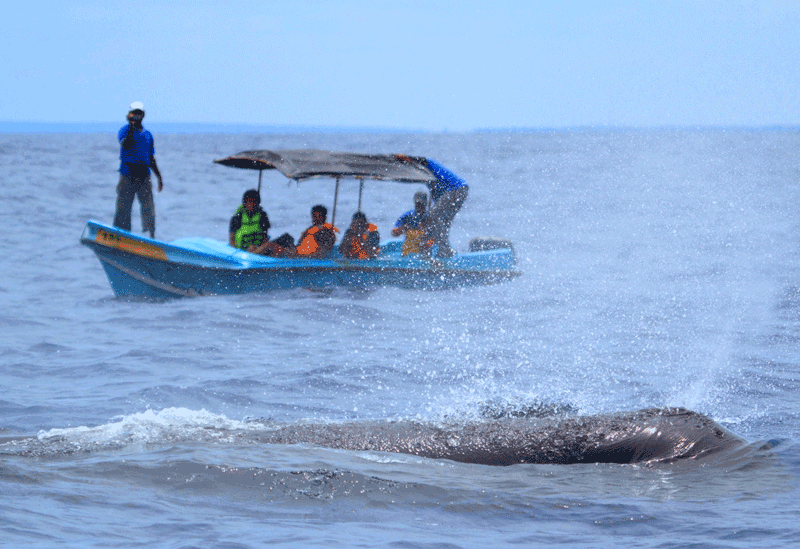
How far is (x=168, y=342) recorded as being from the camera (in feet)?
39.2

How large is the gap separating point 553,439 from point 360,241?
1030 centimetres

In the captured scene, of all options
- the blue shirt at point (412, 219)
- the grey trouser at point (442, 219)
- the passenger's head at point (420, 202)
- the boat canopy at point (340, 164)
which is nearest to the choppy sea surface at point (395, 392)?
the grey trouser at point (442, 219)

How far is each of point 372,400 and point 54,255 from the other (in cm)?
1352

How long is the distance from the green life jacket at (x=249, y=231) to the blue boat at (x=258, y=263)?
54cm

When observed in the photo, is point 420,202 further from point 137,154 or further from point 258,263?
point 137,154

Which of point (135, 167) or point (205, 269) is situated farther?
point (135, 167)

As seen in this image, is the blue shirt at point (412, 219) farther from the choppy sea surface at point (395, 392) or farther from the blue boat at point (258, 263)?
the choppy sea surface at point (395, 392)

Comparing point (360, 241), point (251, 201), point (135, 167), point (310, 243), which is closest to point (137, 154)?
point (135, 167)

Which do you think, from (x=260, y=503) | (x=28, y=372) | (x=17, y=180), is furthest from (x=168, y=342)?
(x=17, y=180)

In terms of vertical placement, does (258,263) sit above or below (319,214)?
below

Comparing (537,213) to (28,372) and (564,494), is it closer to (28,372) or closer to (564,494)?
(28,372)

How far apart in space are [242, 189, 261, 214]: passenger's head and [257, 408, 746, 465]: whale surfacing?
31.4 ft

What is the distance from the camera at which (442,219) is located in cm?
1689

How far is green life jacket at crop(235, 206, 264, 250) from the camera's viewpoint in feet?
52.6
